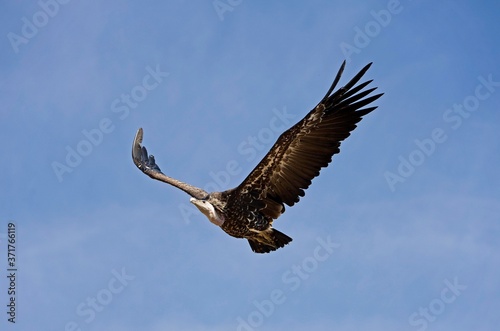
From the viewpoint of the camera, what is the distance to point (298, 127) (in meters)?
15.9

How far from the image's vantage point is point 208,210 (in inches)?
628

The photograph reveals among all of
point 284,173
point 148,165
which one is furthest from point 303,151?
point 148,165

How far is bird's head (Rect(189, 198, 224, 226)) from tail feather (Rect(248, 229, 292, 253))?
109 centimetres

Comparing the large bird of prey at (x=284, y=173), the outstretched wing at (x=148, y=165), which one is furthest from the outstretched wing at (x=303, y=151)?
the outstretched wing at (x=148, y=165)

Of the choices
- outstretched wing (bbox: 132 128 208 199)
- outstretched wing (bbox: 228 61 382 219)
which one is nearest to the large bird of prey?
outstretched wing (bbox: 228 61 382 219)

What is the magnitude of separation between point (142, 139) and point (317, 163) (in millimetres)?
6590

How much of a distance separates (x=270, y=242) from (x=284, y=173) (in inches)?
63.1

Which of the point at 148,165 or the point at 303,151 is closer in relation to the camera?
the point at 303,151

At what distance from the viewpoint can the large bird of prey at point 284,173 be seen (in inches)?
627

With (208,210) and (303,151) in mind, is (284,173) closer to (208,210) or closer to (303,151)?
(303,151)

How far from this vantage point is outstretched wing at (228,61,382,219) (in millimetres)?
15898

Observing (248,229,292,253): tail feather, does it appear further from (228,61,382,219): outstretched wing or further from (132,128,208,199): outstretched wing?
(132,128,208,199): outstretched wing

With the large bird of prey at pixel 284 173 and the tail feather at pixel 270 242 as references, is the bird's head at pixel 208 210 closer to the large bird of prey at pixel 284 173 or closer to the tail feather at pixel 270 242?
the large bird of prey at pixel 284 173

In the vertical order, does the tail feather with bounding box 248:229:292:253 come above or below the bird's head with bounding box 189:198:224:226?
above
